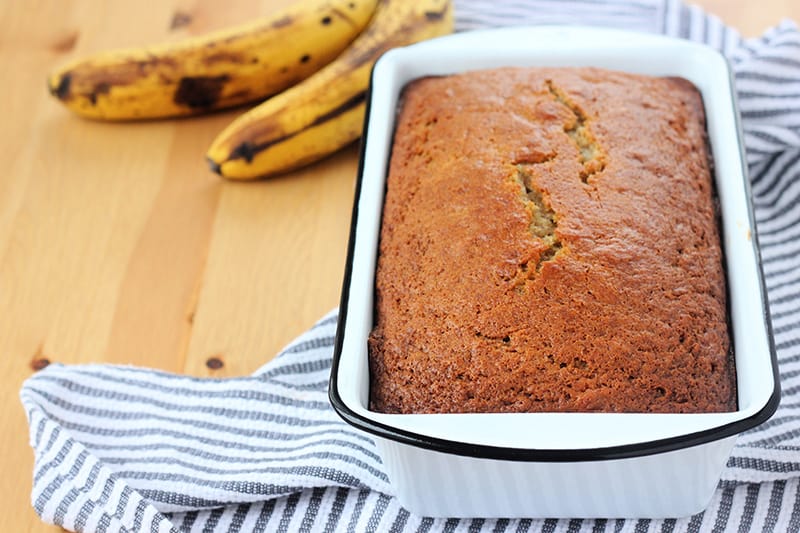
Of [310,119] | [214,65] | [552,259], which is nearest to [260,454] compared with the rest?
[552,259]

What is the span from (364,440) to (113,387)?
1.33 feet

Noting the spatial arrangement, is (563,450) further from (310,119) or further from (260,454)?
(310,119)

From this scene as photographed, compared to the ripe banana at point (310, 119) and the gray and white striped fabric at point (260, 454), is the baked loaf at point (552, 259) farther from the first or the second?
the ripe banana at point (310, 119)

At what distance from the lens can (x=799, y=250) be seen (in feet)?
5.44

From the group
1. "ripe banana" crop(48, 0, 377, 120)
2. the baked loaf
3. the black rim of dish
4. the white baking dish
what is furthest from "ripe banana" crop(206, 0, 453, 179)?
the black rim of dish

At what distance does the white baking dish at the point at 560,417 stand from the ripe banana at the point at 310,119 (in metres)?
0.24

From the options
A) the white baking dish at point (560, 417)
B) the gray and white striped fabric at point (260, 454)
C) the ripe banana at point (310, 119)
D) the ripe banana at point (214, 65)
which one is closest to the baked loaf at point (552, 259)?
the white baking dish at point (560, 417)

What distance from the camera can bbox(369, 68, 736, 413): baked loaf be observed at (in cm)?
121

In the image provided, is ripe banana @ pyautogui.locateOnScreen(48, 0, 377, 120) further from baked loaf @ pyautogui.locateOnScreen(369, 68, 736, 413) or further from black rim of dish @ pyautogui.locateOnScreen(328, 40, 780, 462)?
black rim of dish @ pyautogui.locateOnScreen(328, 40, 780, 462)

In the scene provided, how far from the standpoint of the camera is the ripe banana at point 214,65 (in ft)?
6.36

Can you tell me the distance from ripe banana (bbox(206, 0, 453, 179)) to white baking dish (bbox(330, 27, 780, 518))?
24 cm

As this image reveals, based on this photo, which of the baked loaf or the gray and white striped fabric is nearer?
the baked loaf

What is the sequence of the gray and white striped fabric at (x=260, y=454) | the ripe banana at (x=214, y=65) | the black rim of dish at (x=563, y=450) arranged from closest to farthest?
1. the black rim of dish at (x=563, y=450)
2. the gray and white striped fabric at (x=260, y=454)
3. the ripe banana at (x=214, y=65)

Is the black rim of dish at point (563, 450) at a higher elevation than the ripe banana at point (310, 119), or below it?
below
